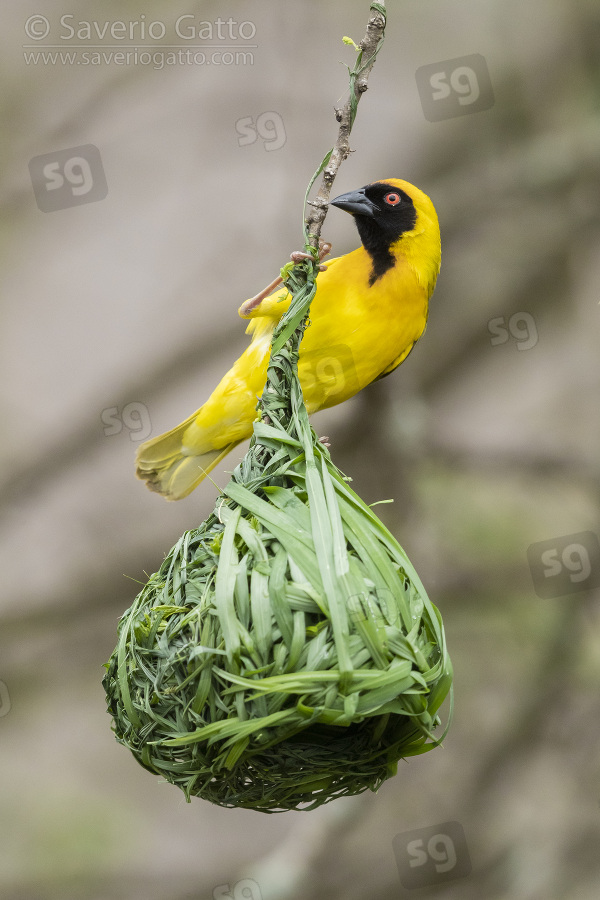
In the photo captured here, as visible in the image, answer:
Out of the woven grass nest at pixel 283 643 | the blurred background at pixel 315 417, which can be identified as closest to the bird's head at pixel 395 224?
the woven grass nest at pixel 283 643

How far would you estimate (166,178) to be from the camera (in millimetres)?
2041

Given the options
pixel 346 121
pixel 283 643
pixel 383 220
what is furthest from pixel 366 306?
pixel 283 643

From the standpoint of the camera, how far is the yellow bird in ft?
4.43

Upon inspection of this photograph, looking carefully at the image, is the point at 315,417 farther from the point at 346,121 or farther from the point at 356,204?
the point at 346,121

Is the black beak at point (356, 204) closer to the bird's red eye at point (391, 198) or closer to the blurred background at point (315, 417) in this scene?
the bird's red eye at point (391, 198)

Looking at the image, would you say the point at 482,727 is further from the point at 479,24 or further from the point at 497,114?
the point at 479,24

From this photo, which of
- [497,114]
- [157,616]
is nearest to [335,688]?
[157,616]

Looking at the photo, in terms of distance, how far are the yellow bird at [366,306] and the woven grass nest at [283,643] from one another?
1.19ft

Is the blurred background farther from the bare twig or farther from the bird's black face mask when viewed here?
the bare twig

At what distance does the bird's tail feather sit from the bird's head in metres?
0.46

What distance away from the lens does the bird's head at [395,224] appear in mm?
1336

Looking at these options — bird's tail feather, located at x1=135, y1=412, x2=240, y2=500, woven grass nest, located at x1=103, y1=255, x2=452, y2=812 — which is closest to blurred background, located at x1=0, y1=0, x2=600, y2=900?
bird's tail feather, located at x1=135, y1=412, x2=240, y2=500

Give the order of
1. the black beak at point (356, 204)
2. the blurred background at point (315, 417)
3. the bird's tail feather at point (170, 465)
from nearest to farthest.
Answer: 1. the black beak at point (356, 204)
2. the bird's tail feather at point (170, 465)
3. the blurred background at point (315, 417)

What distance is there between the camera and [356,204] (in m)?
1.29
